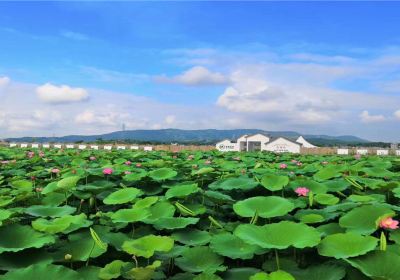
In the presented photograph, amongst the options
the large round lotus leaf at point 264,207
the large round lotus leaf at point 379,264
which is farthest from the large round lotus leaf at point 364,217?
the large round lotus leaf at point 379,264

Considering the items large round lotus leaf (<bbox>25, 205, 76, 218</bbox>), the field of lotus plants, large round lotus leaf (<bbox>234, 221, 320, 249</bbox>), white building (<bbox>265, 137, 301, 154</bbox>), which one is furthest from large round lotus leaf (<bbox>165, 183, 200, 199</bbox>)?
white building (<bbox>265, 137, 301, 154</bbox>)

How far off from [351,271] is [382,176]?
2.28 m

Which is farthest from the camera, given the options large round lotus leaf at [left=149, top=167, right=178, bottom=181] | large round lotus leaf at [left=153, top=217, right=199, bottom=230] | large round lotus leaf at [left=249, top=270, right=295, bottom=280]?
large round lotus leaf at [left=149, top=167, right=178, bottom=181]

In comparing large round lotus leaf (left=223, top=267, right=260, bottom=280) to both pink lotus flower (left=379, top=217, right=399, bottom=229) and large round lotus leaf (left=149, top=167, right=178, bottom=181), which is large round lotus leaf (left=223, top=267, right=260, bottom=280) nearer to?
pink lotus flower (left=379, top=217, right=399, bottom=229)

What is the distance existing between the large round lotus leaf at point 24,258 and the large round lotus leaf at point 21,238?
0.11 ft

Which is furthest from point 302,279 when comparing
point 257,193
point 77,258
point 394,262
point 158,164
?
point 158,164

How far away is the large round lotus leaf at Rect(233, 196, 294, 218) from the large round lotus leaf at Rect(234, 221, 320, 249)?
1.04 ft

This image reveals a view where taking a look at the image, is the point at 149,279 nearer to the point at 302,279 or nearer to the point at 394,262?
the point at 302,279

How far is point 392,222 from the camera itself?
5.96ft

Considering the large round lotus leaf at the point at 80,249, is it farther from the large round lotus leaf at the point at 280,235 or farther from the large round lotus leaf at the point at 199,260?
the large round lotus leaf at the point at 280,235

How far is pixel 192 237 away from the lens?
2107 millimetres

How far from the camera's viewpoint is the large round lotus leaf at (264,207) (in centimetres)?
214

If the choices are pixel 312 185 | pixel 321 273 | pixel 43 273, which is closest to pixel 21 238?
pixel 43 273

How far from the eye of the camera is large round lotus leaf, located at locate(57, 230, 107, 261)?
1.79 m
